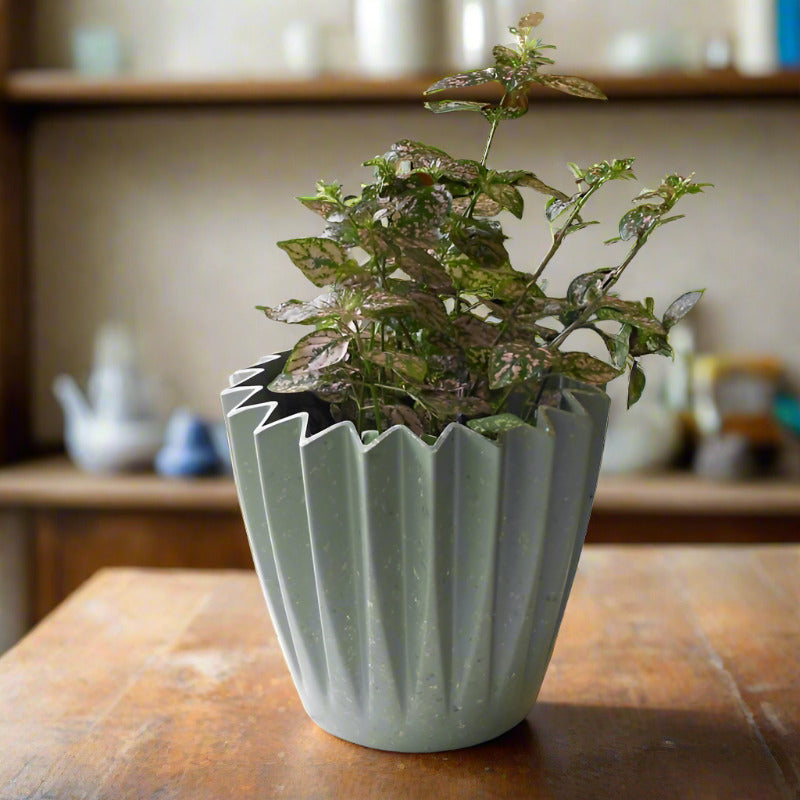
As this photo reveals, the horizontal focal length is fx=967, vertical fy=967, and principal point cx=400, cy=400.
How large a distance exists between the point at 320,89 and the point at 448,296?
65.1 inches

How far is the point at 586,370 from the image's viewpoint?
61 centimetres

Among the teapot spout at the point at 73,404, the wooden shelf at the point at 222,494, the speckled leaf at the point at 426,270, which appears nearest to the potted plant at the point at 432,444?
the speckled leaf at the point at 426,270

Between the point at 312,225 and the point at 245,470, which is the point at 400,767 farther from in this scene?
the point at 312,225

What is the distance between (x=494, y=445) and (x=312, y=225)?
2.00 m

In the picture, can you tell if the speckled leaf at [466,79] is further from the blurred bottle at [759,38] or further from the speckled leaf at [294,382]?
the blurred bottle at [759,38]

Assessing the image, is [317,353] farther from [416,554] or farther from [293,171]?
[293,171]

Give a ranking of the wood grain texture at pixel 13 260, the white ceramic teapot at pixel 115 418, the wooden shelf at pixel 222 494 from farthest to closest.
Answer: the wood grain texture at pixel 13 260, the white ceramic teapot at pixel 115 418, the wooden shelf at pixel 222 494

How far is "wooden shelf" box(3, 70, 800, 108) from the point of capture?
6.84ft

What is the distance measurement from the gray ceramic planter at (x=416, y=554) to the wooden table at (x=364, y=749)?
0.04 metres

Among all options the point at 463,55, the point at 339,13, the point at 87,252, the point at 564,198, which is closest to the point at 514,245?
the point at 463,55

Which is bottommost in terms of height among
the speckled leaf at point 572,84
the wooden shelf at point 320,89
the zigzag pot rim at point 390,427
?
the zigzag pot rim at point 390,427

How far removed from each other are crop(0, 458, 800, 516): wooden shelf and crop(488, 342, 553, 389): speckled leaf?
4.77 feet

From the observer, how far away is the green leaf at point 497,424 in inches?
22.4

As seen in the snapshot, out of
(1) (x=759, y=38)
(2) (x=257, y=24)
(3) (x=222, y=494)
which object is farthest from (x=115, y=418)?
(1) (x=759, y=38)
